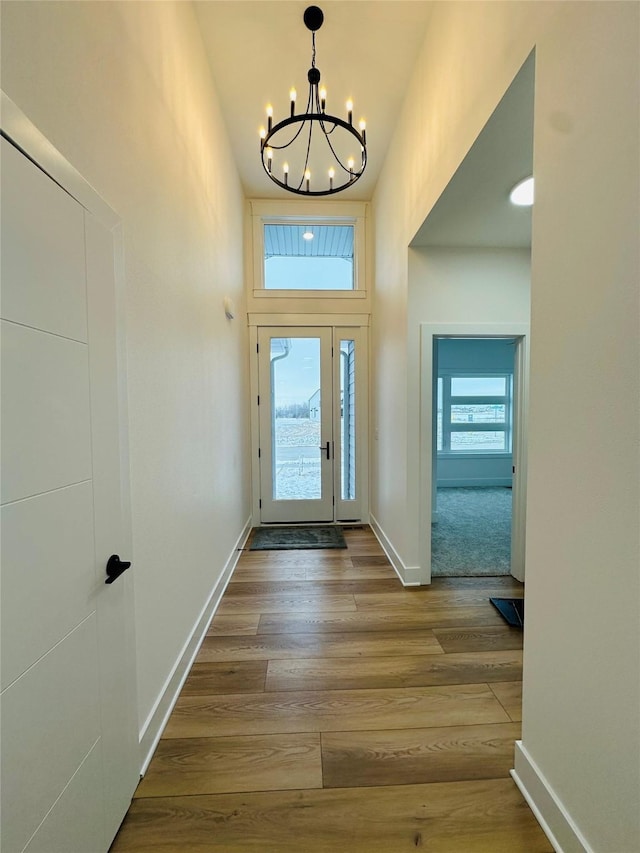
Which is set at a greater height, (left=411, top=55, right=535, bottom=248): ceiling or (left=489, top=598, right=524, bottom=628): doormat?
(left=411, top=55, right=535, bottom=248): ceiling

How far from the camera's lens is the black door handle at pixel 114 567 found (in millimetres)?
1098

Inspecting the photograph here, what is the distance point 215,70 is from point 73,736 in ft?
12.1

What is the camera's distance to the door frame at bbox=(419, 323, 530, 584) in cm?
268

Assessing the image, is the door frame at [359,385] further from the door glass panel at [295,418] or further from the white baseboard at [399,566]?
the white baseboard at [399,566]

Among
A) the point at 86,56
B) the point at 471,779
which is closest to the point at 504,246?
the point at 86,56

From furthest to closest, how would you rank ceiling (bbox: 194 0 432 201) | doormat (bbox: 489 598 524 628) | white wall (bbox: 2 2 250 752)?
doormat (bbox: 489 598 524 628)
ceiling (bbox: 194 0 432 201)
white wall (bbox: 2 2 250 752)

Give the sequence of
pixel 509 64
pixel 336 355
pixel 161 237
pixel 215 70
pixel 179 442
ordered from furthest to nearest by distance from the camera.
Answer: pixel 336 355 → pixel 215 70 → pixel 179 442 → pixel 161 237 → pixel 509 64

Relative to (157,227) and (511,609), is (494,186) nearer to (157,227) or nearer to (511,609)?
(157,227)

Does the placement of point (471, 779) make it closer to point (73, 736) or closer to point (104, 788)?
point (104, 788)

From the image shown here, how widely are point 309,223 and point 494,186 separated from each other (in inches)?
105

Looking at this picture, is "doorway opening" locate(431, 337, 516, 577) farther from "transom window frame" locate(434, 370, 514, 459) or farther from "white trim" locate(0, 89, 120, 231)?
"white trim" locate(0, 89, 120, 231)

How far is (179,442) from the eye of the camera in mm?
1799

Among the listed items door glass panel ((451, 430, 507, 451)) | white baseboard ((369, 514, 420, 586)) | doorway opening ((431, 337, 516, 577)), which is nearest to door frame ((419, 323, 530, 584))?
white baseboard ((369, 514, 420, 586))

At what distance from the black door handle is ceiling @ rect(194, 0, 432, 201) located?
3043 millimetres
